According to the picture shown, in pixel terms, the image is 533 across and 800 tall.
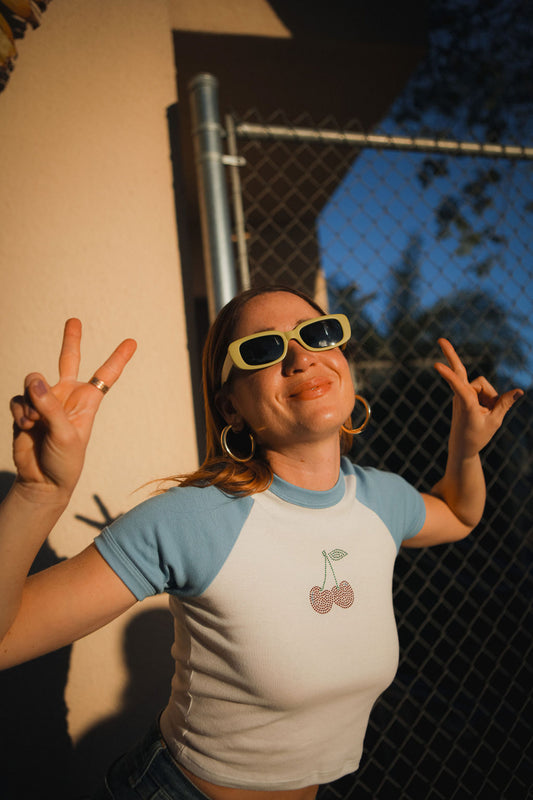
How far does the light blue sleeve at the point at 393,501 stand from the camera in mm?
1435

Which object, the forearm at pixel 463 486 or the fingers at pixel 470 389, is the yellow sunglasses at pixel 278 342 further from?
the forearm at pixel 463 486

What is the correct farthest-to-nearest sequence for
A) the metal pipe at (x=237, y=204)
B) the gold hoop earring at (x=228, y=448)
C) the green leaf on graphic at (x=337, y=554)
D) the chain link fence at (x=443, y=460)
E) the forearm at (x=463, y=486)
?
the chain link fence at (x=443, y=460)
the metal pipe at (x=237, y=204)
the forearm at (x=463, y=486)
the gold hoop earring at (x=228, y=448)
the green leaf on graphic at (x=337, y=554)

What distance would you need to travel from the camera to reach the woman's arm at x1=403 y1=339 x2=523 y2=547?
1545mm

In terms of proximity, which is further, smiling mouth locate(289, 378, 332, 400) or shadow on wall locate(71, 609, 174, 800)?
shadow on wall locate(71, 609, 174, 800)

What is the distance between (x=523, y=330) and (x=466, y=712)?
2207mm

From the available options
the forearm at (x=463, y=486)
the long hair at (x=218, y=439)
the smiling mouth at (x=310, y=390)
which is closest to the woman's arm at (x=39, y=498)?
the long hair at (x=218, y=439)

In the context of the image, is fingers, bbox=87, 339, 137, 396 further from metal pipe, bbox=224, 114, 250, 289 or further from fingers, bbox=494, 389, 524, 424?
fingers, bbox=494, 389, 524, 424

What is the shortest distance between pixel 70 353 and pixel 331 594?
83cm

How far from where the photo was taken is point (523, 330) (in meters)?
2.62

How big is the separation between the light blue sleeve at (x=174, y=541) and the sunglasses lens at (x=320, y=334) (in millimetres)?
468

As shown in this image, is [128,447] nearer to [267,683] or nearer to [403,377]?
[267,683]

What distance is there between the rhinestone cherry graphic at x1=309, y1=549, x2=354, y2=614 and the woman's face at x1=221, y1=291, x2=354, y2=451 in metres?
0.30

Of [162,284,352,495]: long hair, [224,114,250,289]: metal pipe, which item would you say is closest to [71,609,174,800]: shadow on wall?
[162,284,352,495]: long hair

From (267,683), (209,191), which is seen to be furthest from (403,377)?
(267,683)
